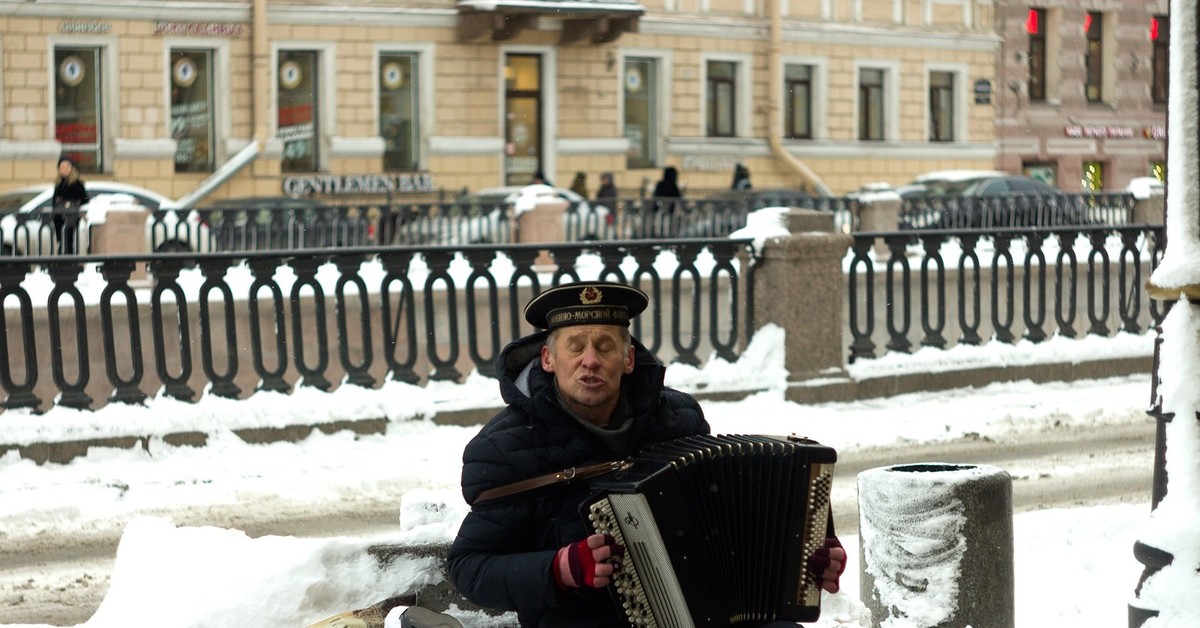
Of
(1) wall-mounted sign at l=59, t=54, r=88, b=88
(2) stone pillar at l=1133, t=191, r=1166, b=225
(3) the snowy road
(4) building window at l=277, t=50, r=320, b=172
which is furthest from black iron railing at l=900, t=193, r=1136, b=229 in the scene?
(1) wall-mounted sign at l=59, t=54, r=88, b=88

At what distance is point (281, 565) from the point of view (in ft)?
16.5

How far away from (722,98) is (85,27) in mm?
13916

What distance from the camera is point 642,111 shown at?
37031mm

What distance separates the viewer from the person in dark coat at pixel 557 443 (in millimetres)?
4219

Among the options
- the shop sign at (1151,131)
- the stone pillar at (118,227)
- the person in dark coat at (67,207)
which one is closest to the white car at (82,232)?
the person in dark coat at (67,207)

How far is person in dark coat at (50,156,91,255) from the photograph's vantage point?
19.0 meters

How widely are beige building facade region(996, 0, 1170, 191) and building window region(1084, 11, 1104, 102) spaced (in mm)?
26

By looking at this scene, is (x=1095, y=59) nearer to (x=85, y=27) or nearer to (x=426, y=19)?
(x=426, y=19)

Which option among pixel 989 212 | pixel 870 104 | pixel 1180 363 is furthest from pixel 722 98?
pixel 1180 363

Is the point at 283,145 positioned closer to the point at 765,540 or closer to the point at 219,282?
the point at 219,282

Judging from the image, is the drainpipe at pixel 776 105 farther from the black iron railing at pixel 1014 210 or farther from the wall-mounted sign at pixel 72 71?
the wall-mounted sign at pixel 72 71

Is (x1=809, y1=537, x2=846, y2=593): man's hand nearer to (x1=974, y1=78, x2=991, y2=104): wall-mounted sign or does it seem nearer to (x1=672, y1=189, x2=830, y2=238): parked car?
(x1=672, y1=189, x2=830, y2=238): parked car

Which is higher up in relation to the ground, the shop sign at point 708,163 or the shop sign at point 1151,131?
the shop sign at point 1151,131

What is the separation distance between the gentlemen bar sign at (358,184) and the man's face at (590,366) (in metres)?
27.9
